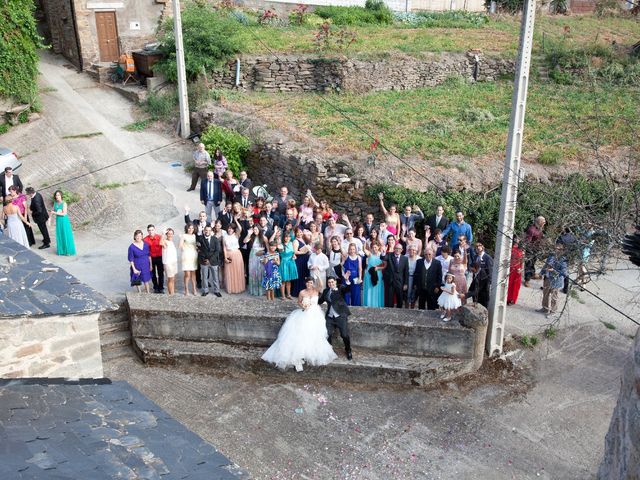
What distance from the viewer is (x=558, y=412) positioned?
10.3m

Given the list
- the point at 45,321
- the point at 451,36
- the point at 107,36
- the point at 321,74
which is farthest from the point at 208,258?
the point at 451,36

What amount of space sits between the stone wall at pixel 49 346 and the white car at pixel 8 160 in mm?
11065

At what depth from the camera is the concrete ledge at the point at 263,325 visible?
36.3 feet

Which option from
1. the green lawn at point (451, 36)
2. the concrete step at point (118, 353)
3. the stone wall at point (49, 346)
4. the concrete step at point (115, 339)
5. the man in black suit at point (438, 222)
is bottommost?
the concrete step at point (118, 353)

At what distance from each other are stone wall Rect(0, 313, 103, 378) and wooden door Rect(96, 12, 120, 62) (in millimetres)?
18112

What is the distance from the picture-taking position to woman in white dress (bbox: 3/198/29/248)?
13781 millimetres

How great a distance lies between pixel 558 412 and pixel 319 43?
623 inches

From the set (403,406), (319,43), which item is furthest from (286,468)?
(319,43)

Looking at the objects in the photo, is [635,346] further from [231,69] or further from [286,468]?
[231,69]

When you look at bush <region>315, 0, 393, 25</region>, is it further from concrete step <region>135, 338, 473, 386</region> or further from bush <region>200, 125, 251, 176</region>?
concrete step <region>135, 338, 473, 386</region>

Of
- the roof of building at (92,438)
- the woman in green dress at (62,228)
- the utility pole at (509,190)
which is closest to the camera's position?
the roof of building at (92,438)

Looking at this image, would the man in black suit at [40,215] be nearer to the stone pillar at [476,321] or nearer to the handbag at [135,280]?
the handbag at [135,280]

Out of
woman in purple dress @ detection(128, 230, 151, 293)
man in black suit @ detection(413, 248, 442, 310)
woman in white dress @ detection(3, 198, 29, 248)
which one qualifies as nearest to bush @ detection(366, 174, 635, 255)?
man in black suit @ detection(413, 248, 442, 310)

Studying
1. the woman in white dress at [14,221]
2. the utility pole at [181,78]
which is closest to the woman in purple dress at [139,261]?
the woman in white dress at [14,221]
